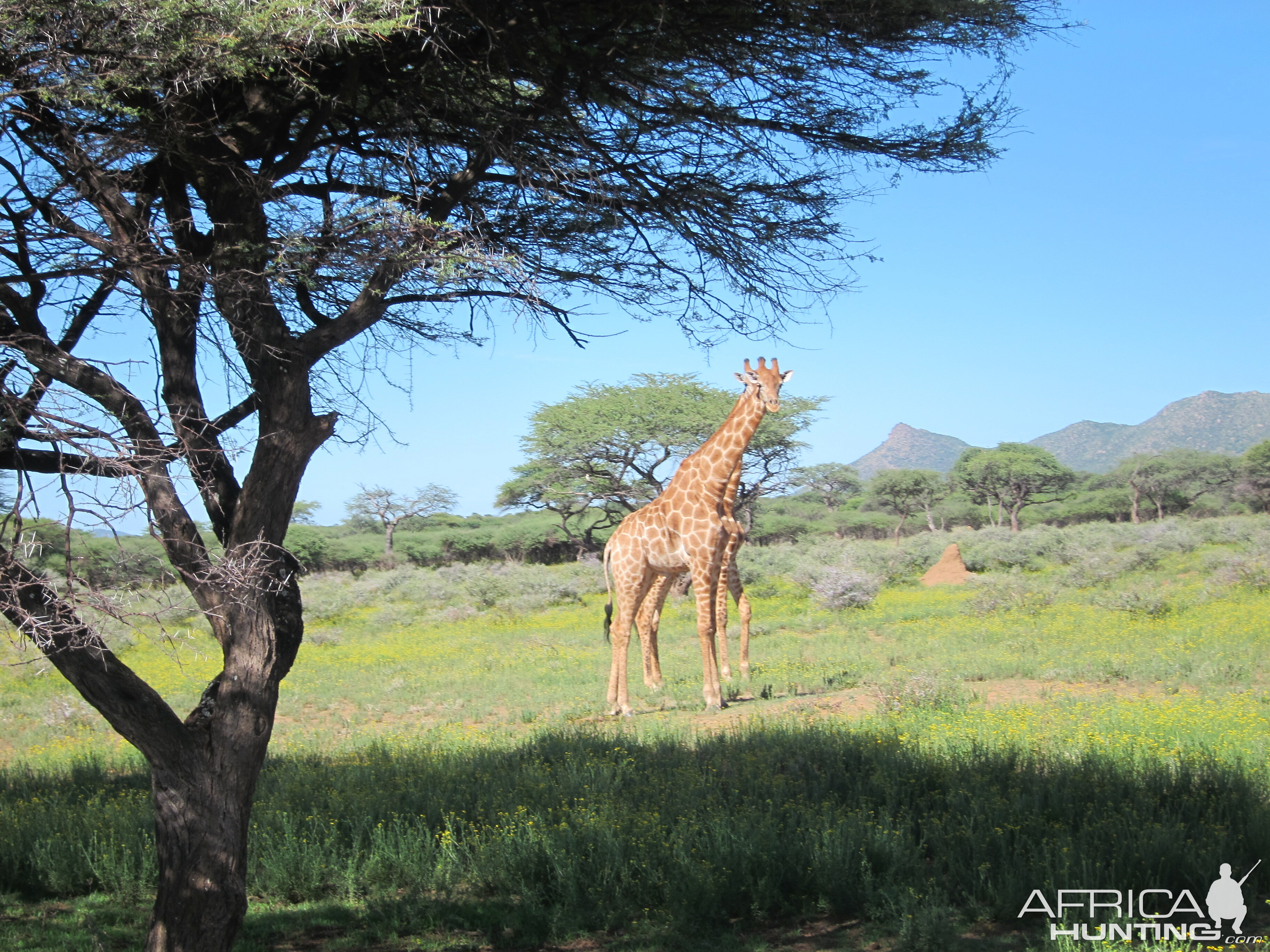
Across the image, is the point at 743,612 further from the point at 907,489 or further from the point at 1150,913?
the point at 907,489

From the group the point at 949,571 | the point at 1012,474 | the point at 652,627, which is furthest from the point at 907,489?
the point at 652,627

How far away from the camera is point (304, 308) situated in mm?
6316

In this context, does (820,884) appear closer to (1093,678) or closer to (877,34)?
(877,34)

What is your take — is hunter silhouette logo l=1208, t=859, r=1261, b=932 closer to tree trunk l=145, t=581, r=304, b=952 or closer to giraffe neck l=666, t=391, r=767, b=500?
tree trunk l=145, t=581, r=304, b=952

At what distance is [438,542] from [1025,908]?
48374mm

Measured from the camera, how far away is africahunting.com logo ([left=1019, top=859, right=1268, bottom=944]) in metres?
4.71

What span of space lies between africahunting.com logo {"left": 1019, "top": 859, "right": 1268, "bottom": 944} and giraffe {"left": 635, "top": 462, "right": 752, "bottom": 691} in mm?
7180

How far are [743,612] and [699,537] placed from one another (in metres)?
2.49

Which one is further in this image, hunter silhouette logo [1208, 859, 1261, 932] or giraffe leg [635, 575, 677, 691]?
giraffe leg [635, 575, 677, 691]

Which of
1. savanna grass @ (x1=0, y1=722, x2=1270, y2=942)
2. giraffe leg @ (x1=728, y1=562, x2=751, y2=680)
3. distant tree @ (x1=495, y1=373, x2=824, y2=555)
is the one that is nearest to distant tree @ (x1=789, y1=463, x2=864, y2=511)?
distant tree @ (x1=495, y1=373, x2=824, y2=555)

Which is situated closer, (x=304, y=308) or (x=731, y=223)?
(x=304, y=308)

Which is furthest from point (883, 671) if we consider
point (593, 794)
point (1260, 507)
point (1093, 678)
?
point (1260, 507)

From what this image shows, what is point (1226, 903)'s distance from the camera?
4.93 metres

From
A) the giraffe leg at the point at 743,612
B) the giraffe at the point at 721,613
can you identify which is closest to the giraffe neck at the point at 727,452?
the giraffe at the point at 721,613
